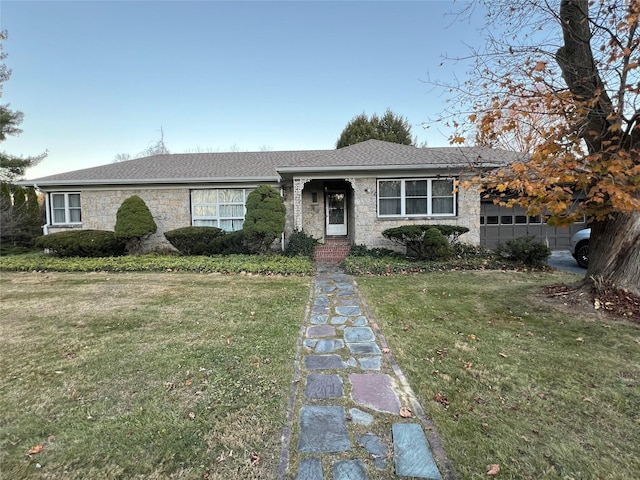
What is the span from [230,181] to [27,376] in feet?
29.6

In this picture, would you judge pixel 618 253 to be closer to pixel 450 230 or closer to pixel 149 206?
pixel 450 230

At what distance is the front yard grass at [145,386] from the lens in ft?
6.81

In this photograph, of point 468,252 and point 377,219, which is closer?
point 468,252

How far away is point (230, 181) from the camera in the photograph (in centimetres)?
1149

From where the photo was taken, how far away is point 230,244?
1085 centimetres

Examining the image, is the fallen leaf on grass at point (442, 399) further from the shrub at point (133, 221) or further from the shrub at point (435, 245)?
the shrub at point (133, 221)

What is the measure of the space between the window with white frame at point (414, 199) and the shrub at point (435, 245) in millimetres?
1809

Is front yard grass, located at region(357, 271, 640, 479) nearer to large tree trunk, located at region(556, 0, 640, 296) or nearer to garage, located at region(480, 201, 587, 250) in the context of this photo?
large tree trunk, located at region(556, 0, 640, 296)

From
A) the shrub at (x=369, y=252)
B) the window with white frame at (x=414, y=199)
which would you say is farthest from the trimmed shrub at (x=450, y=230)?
the shrub at (x=369, y=252)

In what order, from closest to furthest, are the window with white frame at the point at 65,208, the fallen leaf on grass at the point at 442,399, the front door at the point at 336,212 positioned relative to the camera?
the fallen leaf on grass at the point at 442,399
the window with white frame at the point at 65,208
the front door at the point at 336,212

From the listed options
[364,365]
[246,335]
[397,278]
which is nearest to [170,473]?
[364,365]

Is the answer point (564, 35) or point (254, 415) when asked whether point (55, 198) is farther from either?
point (564, 35)

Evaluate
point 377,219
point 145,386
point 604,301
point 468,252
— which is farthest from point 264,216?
point 604,301

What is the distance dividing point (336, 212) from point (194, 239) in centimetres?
553
